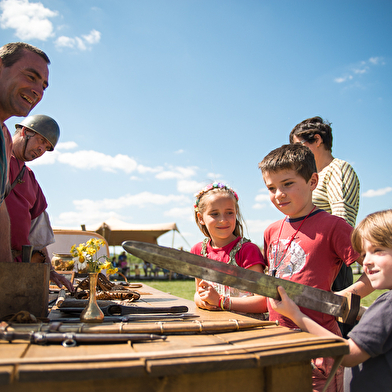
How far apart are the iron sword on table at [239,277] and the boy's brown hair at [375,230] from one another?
24 centimetres

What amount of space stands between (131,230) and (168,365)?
757 inches

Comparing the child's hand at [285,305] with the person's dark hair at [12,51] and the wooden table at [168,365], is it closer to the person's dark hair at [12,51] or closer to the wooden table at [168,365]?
the wooden table at [168,365]

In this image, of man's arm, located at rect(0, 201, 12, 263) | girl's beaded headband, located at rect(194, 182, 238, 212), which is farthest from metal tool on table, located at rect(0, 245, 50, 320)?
girl's beaded headband, located at rect(194, 182, 238, 212)

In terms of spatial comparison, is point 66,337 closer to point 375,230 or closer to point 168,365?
point 168,365

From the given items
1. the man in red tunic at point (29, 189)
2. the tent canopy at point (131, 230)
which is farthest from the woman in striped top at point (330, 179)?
the tent canopy at point (131, 230)

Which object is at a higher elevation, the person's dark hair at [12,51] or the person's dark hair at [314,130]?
the person's dark hair at [12,51]

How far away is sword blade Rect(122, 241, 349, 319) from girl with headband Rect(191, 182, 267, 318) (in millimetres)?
583

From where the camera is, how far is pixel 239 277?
1.12 m

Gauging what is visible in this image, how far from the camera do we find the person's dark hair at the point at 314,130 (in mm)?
2678

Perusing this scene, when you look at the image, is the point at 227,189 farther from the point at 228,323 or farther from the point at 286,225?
the point at 228,323

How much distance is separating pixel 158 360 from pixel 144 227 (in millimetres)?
19320

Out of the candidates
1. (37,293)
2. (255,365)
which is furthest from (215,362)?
(37,293)

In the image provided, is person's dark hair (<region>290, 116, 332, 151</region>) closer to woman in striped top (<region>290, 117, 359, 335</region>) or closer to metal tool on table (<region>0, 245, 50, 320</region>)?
woman in striped top (<region>290, 117, 359, 335</region>)

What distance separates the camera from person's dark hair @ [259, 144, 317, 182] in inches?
72.1
